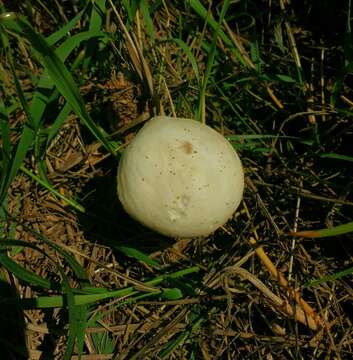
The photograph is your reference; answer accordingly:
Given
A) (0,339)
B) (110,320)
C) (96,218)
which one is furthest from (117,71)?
(0,339)

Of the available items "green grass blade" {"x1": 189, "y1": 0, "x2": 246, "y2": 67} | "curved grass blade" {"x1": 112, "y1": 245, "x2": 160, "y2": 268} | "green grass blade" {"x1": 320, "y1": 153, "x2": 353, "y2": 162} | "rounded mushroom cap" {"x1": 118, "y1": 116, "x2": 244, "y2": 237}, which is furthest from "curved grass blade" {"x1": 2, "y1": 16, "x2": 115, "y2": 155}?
"green grass blade" {"x1": 320, "y1": 153, "x2": 353, "y2": 162}

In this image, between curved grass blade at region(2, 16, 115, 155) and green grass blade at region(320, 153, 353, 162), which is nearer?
curved grass blade at region(2, 16, 115, 155)

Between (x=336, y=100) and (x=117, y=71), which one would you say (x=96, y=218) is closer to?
(x=117, y=71)

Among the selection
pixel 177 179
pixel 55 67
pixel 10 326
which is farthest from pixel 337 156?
pixel 10 326

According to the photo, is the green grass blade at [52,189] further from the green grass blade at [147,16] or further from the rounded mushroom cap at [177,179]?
the green grass blade at [147,16]

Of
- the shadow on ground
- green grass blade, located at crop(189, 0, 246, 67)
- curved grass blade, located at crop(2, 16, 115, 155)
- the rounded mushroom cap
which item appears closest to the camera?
curved grass blade, located at crop(2, 16, 115, 155)

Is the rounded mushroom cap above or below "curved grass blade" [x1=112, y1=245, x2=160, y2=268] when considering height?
above

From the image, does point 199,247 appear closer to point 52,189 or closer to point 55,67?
point 52,189

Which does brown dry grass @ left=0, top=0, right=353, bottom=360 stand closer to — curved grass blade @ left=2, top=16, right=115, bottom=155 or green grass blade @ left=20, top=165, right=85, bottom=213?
green grass blade @ left=20, top=165, right=85, bottom=213

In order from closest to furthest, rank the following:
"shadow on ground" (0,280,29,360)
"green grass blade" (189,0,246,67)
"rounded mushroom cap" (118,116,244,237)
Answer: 1. "rounded mushroom cap" (118,116,244,237)
2. "shadow on ground" (0,280,29,360)
3. "green grass blade" (189,0,246,67)
